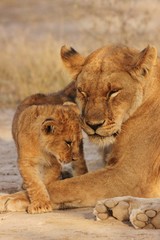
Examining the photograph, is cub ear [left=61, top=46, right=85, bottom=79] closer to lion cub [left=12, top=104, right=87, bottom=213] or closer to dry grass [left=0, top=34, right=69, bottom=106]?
lion cub [left=12, top=104, right=87, bottom=213]

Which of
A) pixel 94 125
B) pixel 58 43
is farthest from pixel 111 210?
pixel 58 43

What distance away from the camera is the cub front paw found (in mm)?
6619

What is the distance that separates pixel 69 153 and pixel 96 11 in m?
9.08

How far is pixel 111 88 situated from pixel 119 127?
0.28 meters

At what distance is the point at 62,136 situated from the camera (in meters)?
6.47

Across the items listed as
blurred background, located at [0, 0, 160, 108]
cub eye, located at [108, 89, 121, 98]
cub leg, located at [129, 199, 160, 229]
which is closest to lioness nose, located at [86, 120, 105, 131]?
cub eye, located at [108, 89, 121, 98]

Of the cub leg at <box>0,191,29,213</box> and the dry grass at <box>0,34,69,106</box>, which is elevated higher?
the cub leg at <box>0,191,29,213</box>

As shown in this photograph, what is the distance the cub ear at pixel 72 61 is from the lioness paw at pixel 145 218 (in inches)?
59.6

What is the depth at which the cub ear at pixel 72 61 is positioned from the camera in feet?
23.9

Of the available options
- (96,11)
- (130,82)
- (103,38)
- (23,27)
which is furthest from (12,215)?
(23,27)

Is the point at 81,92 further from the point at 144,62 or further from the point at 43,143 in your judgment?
the point at 43,143

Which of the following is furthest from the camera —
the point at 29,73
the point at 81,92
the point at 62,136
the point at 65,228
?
the point at 29,73

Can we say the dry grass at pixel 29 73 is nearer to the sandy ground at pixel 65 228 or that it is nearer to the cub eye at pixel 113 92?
the cub eye at pixel 113 92

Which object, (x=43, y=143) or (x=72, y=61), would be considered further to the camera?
(x=72, y=61)
